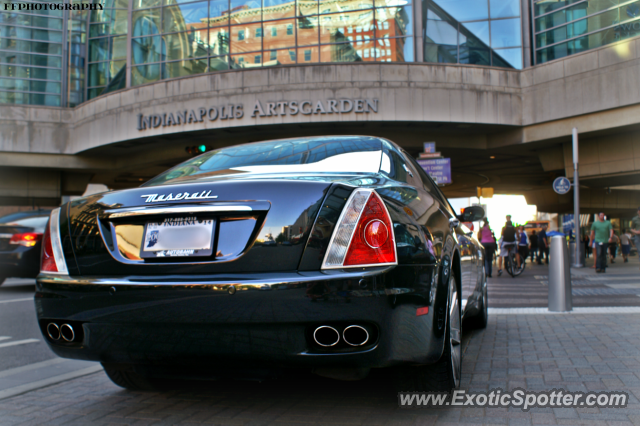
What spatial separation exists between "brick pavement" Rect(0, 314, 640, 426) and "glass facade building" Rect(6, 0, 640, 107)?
18.0 m

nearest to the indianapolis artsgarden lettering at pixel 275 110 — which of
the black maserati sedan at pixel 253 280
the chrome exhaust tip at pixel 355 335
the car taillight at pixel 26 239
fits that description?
the car taillight at pixel 26 239

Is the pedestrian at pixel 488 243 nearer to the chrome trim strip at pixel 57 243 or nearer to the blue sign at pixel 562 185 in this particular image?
the blue sign at pixel 562 185

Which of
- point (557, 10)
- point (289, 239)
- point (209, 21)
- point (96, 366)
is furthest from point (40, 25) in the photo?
point (289, 239)

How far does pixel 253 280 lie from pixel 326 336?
369 millimetres

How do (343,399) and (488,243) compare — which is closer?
(343,399)

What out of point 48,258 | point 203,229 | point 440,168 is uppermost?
point 440,168

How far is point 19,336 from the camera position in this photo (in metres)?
5.62

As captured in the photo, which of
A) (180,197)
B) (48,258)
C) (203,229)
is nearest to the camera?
(203,229)

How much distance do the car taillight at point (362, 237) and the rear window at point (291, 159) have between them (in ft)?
1.71

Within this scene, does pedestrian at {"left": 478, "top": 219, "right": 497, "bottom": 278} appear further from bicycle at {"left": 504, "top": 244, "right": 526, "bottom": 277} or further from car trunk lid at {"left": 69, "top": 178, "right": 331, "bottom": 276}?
→ car trunk lid at {"left": 69, "top": 178, "right": 331, "bottom": 276}

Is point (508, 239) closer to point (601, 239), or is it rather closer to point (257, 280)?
point (601, 239)

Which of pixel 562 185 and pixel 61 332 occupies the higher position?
pixel 562 185

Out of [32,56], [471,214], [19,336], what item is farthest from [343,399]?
[32,56]

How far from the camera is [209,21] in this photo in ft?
76.5
